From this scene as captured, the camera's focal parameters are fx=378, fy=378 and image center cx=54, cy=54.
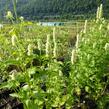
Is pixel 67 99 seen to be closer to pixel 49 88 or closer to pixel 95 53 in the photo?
pixel 49 88

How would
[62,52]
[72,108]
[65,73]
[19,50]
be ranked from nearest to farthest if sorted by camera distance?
[19,50] → [72,108] → [65,73] → [62,52]

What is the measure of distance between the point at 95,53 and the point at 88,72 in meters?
0.39

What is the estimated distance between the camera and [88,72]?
6645 millimetres

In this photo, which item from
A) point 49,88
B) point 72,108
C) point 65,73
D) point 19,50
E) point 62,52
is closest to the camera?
point 19,50

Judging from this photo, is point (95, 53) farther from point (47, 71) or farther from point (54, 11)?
point (54, 11)

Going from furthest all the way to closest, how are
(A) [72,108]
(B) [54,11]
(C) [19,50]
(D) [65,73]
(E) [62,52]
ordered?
(B) [54,11], (E) [62,52], (D) [65,73], (A) [72,108], (C) [19,50]

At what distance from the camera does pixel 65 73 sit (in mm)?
7742

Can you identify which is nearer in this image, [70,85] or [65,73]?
[70,85]

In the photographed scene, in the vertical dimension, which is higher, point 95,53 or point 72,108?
point 95,53

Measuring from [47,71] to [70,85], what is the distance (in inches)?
43.3

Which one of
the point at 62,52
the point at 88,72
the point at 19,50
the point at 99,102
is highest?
the point at 19,50

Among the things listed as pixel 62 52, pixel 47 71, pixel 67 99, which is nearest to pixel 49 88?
pixel 67 99

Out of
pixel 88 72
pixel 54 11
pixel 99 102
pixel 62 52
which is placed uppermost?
pixel 88 72

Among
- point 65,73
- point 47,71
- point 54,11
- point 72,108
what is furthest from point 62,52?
point 54,11
